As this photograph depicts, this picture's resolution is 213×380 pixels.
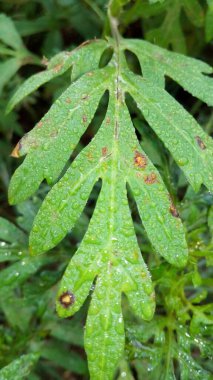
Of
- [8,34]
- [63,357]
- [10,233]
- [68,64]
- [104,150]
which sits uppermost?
[8,34]

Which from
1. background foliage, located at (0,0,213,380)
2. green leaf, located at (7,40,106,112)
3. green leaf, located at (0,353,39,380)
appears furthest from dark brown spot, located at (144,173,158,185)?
green leaf, located at (0,353,39,380)

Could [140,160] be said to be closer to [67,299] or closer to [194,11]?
[67,299]

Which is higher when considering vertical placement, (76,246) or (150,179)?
(150,179)

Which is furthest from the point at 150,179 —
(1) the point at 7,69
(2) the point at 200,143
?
(1) the point at 7,69

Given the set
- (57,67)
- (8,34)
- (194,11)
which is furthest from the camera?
(8,34)

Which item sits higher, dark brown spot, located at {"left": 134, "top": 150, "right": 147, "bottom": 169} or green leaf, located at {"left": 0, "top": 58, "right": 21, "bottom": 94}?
green leaf, located at {"left": 0, "top": 58, "right": 21, "bottom": 94}

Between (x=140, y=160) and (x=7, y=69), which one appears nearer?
(x=140, y=160)

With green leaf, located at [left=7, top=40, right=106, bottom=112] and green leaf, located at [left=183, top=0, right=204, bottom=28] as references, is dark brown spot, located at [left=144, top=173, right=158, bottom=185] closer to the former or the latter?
green leaf, located at [left=7, top=40, right=106, bottom=112]
